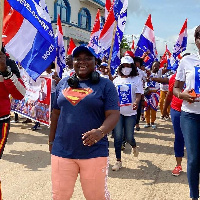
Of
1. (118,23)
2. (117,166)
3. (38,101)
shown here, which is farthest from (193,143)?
(38,101)

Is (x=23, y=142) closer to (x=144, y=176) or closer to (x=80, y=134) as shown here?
(x=144, y=176)

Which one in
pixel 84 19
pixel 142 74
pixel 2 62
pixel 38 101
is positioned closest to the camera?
pixel 2 62

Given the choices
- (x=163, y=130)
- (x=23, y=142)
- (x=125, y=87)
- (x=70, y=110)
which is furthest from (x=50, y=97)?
(x=70, y=110)

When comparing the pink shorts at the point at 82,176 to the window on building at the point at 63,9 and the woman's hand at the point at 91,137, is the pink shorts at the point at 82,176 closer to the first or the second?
the woman's hand at the point at 91,137

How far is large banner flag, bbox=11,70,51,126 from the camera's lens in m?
7.43

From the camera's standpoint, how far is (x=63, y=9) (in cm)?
2516

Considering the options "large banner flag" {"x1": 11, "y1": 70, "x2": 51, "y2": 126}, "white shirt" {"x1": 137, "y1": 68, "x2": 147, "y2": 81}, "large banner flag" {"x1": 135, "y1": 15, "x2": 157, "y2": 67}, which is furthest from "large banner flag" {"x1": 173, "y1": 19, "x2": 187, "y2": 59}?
"large banner flag" {"x1": 11, "y1": 70, "x2": 51, "y2": 126}

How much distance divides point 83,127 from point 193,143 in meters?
1.42

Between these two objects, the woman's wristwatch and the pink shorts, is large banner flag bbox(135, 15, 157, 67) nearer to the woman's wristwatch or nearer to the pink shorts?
the woman's wristwatch

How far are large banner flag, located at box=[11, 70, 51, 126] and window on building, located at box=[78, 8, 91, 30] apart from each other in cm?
2069

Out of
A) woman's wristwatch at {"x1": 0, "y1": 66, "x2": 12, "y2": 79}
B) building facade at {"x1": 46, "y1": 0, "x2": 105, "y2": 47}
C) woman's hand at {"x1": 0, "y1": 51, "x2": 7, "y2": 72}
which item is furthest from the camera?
building facade at {"x1": 46, "y1": 0, "x2": 105, "y2": 47}

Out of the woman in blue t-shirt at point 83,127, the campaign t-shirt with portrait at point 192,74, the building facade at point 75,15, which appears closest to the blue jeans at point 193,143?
the campaign t-shirt with portrait at point 192,74

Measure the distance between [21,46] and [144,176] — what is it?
272cm

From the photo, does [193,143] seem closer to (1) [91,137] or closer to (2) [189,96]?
(2) [189,96]
